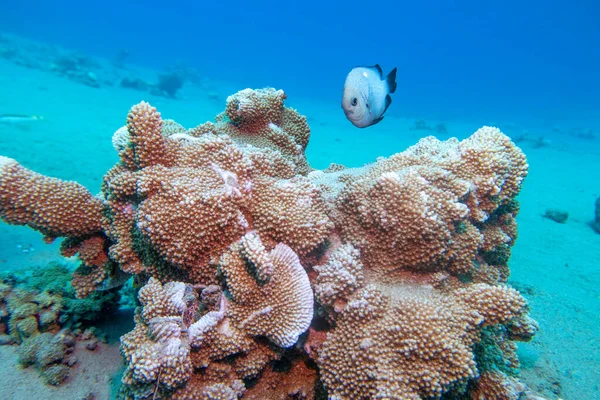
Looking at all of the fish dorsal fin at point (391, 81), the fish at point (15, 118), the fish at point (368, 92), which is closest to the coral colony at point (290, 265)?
the fish at point (368, 92)

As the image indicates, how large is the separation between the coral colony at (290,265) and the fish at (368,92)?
602mm

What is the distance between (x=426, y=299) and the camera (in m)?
2.64

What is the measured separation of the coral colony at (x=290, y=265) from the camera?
8.06 feet

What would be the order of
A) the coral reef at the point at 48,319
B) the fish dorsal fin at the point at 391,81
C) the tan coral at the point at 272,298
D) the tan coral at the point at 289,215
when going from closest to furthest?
the tan coral at the point at 272,298
the tan coral at the point at 289,215
the fish dorsal fin at the point at 391,81
the coral reef at the point at 48,319

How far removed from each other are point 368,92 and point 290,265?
1834mm

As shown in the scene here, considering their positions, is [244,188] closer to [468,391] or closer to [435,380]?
[435,380]

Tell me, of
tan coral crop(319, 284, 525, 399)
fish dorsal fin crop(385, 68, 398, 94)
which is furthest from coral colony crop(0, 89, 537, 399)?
fish dorsal fin crop(385, 68, 398, 94)

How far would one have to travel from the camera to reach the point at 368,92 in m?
3.24

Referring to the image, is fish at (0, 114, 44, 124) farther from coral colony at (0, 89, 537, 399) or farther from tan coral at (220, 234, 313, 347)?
tan coral at (220, 234, 313, 347)

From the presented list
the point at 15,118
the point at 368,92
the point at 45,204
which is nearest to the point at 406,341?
the point at 368,92

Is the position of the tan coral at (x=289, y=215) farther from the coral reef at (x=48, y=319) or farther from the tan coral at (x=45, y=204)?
the coral reef at (x=48, y=319)

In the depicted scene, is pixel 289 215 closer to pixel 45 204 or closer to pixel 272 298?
pixel 272 298

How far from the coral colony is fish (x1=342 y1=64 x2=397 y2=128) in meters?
0.60

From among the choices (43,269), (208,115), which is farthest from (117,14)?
(43,269)
